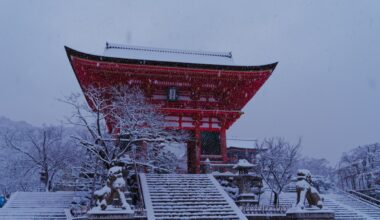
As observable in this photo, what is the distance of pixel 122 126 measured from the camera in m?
15.8

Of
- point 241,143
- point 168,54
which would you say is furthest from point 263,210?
point 241,143

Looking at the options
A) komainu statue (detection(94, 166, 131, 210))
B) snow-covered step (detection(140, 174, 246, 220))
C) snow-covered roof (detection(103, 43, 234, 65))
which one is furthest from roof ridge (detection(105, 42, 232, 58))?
komainu statue (detection(94, 166, 131, 210))

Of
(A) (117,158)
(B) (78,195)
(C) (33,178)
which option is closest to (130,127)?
(A) (117,158)

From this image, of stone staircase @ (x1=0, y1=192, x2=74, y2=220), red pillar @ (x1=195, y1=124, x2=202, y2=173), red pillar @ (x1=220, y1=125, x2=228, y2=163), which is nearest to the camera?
stone staircase @ (x1=0, y1=192, x2=74, y2=220)

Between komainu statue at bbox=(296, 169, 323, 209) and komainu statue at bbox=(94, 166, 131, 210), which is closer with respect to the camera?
komainu statue at bbox=(94, 166, 131, 210)

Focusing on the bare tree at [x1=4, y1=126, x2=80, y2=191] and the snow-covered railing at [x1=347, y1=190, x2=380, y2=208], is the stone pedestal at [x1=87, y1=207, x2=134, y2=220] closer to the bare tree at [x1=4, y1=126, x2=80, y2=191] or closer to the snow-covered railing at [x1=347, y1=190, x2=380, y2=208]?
the bare tree at [x1=4, y1=126, x2=80, y2=191]

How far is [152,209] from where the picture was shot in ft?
39.3

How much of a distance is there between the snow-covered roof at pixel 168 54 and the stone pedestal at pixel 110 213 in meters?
14.4

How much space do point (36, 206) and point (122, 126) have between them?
528 cm

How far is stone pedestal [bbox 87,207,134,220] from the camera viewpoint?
1060 cm

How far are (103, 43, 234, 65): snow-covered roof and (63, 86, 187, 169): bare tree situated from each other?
568 cm

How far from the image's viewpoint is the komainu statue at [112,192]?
36.4 feet

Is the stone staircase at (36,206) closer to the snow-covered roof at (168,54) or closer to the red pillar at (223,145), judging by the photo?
the red pillar at (223,145)

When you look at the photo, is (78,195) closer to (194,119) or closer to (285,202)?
(194,119)
